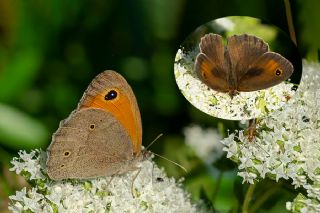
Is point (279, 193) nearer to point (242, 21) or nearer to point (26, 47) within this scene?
point (242, 21)

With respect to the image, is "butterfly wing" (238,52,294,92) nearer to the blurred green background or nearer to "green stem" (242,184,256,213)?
"green stem" (242,184,256,213)

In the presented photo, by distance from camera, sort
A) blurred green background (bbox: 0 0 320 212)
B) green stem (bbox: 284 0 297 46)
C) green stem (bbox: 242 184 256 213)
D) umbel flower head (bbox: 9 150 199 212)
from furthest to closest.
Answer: blurred green background (bbox: 0 0 320 212), green stem (bbox: 284 0 297 46), green stem (bbox: 242 184 256 213), umbel flower head (bbox: 9 150 199 212)

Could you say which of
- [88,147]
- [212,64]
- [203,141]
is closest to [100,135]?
[88,147]

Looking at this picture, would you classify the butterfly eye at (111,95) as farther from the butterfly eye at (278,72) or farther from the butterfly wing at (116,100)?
the butterfly eye at (278,72)

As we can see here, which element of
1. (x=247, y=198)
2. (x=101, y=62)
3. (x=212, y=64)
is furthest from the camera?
(x=101, y=62)

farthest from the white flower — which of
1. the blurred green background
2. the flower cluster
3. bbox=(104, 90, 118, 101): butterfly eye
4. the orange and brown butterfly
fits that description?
bbox=(104, 90, 118, 101): butterfly eye

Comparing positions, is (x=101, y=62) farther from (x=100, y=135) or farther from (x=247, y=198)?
(x=247, y=198)

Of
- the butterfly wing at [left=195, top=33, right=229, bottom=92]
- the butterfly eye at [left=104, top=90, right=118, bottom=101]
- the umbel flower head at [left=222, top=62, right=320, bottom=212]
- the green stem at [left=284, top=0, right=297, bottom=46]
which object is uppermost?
the green stem at [left=284, top=0, right=297, bottom=46]

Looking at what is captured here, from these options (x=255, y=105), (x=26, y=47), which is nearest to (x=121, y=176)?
(x=255, y=105)
